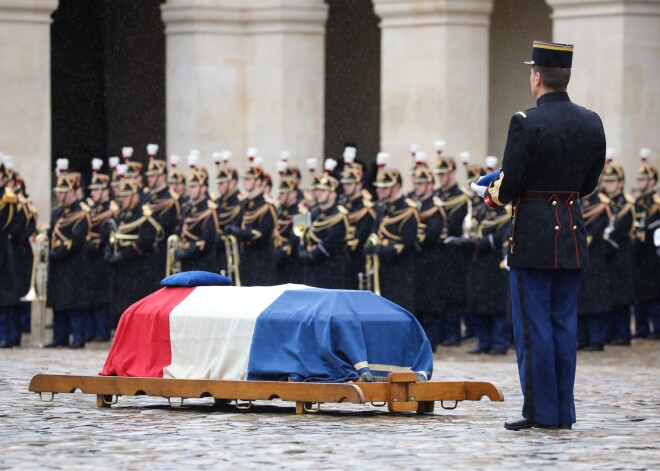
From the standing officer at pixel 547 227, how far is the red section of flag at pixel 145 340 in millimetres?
2120

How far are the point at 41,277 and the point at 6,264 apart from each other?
1.28 ft

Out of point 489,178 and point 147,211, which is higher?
point 489,178

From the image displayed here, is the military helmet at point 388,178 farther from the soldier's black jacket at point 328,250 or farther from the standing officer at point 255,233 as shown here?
the standing officer at point 255,233

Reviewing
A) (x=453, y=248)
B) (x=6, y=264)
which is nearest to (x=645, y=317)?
(x=453, y=248)

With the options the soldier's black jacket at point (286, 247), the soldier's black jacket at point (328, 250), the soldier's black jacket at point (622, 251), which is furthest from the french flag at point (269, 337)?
the soldier's black jacket at point (622, 251)

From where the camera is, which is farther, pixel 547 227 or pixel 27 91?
pixel 27 91

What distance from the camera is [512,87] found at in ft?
83.9

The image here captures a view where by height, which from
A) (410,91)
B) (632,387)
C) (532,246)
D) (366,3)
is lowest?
(632,387)

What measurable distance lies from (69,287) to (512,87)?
805 centimetres

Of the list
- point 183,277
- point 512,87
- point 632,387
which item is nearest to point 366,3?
point 512,87

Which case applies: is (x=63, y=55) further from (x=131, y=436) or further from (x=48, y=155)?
(x=131, y=436)

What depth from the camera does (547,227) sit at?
31.5 feet

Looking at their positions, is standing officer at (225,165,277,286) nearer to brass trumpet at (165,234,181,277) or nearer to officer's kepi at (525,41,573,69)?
brass trumpet at (165,234,181,277)

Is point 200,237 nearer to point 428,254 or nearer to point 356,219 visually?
point 356,219
